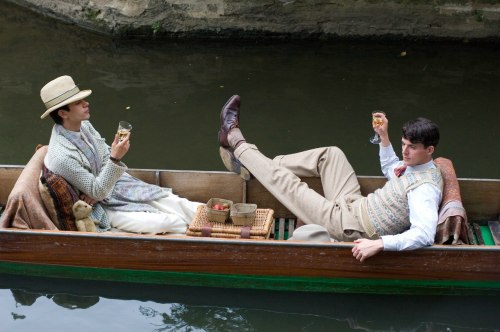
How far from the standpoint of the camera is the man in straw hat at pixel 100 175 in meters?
5.28

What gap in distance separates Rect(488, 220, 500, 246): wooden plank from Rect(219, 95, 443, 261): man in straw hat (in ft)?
2.88

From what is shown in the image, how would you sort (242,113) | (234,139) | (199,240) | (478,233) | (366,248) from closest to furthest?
(366,248)
(199,240)
(478,233)
(234,139)
(242,113)

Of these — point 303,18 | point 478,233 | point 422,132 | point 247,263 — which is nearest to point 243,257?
point 247,263

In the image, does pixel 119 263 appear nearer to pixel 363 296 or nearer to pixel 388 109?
pixel 363 296

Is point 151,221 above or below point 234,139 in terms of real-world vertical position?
below

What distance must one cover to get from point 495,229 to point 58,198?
3299 mm

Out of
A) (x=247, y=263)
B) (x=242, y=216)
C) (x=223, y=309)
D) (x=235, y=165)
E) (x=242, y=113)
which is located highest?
(x=242, y=113)

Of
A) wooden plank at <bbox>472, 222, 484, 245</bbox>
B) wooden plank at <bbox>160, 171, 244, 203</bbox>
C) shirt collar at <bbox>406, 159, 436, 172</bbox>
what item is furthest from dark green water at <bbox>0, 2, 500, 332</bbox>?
shirt collar at <bbox>406, 159, 436, 172</bbox>

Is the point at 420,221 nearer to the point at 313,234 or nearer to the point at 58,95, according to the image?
the point at 313,234

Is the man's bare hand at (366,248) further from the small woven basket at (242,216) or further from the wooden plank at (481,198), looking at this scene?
the wooden plank at (481,198)

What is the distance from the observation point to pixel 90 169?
5496 mm

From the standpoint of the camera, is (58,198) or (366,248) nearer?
(366,248)

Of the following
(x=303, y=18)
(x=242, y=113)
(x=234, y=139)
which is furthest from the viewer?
(x=303, y=18)

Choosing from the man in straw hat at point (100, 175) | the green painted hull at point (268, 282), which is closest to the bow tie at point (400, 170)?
the green painted hull at point (268, 282)
